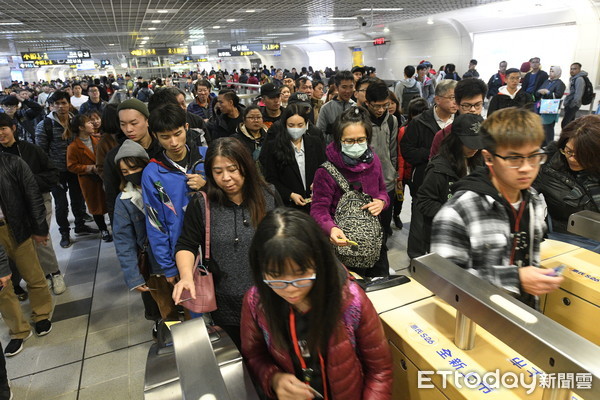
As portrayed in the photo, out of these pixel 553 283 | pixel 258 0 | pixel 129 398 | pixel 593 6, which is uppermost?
pixel 258 0

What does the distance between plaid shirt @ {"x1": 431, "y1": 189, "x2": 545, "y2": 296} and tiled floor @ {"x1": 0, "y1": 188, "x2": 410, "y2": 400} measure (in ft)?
7.60

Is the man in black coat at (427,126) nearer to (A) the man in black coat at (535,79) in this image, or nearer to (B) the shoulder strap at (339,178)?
(B) the shoulder strap at (339,178)

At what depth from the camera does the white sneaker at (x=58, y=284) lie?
3.77 metres

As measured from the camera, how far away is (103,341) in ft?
10.1

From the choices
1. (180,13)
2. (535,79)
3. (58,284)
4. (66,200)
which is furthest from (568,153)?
(180,13)

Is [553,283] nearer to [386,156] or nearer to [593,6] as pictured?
[386,156]

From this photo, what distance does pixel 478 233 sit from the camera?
1.32m

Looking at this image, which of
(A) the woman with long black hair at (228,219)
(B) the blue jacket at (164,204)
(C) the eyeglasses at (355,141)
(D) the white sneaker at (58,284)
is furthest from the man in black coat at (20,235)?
→ (C) the eyeglasses at (355,141)

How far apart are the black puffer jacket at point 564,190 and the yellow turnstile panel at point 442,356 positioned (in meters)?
1.29

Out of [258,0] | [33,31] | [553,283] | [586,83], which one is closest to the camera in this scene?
[553,283]

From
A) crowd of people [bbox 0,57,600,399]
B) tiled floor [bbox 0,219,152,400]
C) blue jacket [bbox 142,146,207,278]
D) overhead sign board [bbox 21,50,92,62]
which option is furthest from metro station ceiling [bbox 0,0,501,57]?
blue jacket [bbox 142,146,207,278]

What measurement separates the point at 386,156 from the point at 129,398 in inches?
112

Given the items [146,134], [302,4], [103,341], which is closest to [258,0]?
[302,4]

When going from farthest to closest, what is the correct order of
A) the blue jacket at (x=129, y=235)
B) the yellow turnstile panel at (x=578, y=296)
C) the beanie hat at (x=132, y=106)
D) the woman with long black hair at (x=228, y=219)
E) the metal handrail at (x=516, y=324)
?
1. the beanie hat at (x=132, y=106)
2. the blue jacket at (x=129, y=235)
3. the woman with long black hair at (x=228, y=219)
4. the yellow turnstile panel at (x=578, y=296)
5. the metal handrail at (x=516, y=324)
